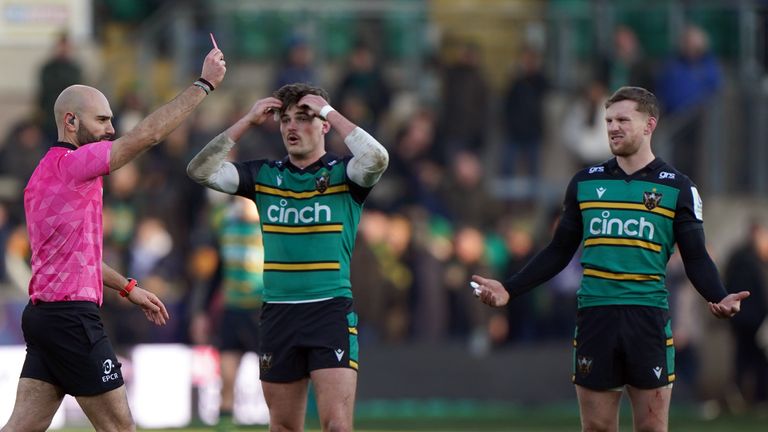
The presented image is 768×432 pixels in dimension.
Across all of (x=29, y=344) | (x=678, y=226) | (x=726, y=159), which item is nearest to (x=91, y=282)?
(x=29, y=344)

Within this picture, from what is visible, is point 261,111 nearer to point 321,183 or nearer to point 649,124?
point 321,183

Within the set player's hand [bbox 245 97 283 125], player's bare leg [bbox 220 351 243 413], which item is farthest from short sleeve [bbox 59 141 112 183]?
player's bare leg [bbox 220 351 243 413]

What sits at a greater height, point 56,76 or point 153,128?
point 56,76

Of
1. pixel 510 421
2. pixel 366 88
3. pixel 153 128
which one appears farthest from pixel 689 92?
pixel 153 128

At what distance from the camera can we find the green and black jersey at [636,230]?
10.1 m

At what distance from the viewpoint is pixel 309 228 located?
401 inches

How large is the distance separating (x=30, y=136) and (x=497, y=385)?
6.76 meters

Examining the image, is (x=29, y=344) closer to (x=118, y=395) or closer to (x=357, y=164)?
(x=118, y=395)

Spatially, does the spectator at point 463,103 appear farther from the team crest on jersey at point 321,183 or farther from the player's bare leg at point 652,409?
the player's bare leg at point 652,409

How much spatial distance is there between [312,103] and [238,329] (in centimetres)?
561

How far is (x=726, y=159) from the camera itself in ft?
72.0

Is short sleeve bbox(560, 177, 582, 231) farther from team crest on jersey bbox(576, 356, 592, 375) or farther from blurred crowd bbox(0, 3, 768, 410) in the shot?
blurred crowd bbox(0, 3, 768, 410)

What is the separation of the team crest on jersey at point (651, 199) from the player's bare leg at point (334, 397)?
2120mm

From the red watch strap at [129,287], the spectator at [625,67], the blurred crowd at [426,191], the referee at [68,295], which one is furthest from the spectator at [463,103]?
the referee at [68,295]
